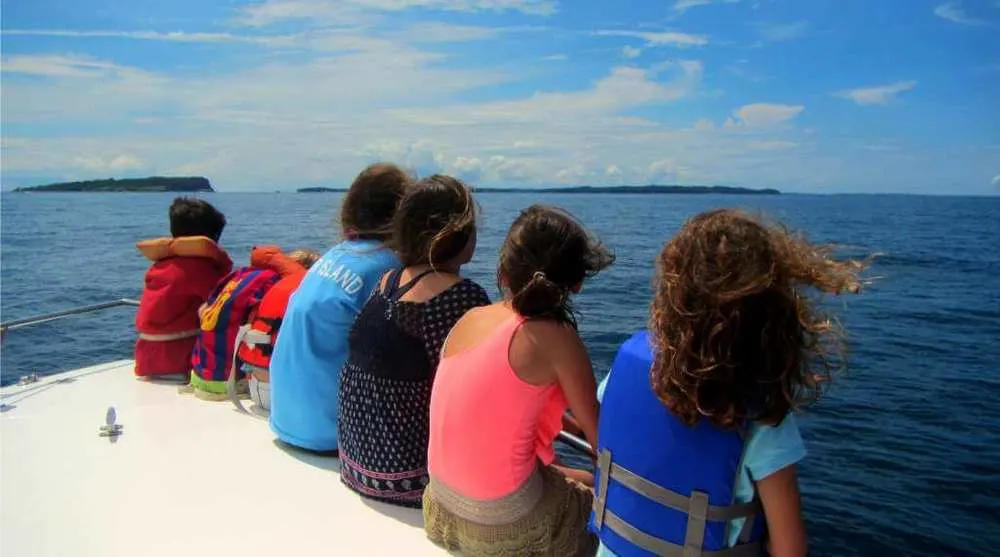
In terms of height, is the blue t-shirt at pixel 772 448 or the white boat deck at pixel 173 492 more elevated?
the blue t-shirt at pixel 772 448

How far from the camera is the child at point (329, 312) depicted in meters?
3.00

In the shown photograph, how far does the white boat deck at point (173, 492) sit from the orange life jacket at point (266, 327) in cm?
32

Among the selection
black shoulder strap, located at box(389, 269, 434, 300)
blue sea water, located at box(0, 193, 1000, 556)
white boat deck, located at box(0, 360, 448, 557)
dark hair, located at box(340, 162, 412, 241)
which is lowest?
blue sea water, located at box(0, 193, 1000, 556)

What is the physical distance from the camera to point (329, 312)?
2.99 m

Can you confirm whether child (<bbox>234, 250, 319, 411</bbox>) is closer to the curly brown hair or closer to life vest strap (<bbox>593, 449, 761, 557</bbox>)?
life vest strap (<bbox>593, 449, 761, 557</bbox>)

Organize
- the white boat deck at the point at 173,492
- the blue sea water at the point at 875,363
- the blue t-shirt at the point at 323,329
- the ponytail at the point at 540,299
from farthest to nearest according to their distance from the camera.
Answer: the blue sea water at the point at 875,363
the blue t-shirt at the point at 323,329
the white boat deck at the point at 173,492
the ponytail at the point at 540,299

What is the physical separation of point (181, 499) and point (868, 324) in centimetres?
1482

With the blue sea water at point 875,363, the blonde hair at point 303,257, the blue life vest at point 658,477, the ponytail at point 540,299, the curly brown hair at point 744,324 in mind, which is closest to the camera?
the curly brown hair at point 744,324

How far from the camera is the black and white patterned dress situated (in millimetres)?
2559

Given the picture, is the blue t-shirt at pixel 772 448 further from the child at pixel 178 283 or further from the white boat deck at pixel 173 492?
the child at pixel 178 283

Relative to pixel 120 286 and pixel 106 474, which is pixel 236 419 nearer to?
pixel 106 474

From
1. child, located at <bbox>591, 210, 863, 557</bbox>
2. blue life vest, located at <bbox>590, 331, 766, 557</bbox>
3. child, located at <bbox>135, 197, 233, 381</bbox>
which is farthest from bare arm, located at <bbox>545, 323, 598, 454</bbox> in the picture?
child, located at <bbox>135, 197, 233, 381</bbox>

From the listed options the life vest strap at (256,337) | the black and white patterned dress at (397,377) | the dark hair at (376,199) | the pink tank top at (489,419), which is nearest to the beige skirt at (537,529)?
the pink tank top at (489,419)

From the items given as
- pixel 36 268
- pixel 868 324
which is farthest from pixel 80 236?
pixel 868 324
